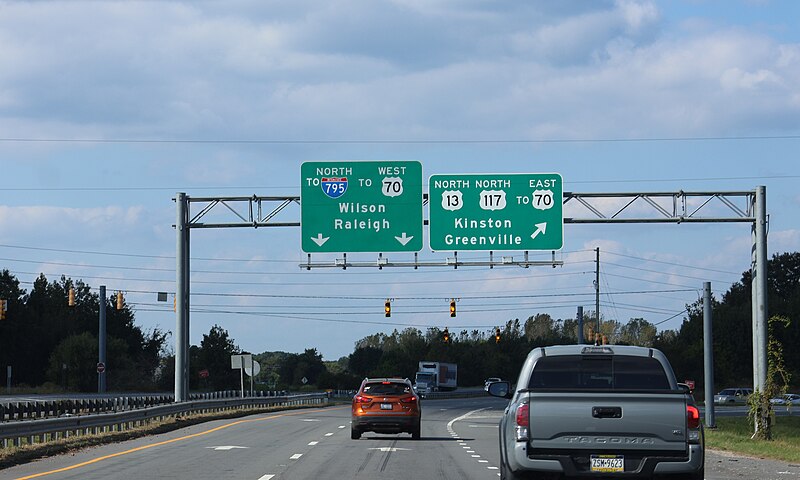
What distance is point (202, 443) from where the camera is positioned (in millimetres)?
29562

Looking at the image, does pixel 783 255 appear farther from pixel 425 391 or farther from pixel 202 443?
pixel 202 443

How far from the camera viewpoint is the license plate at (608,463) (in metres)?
12.1

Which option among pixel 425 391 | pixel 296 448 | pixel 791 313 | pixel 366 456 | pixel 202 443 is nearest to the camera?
pixel 366 456

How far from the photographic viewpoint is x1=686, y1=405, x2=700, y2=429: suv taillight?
12070mm

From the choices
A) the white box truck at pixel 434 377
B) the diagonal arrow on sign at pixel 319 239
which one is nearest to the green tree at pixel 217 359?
the white box truck at pixel 434 377

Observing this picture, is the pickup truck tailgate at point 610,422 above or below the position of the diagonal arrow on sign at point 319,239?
below

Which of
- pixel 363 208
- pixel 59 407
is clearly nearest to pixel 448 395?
pixel 363 208

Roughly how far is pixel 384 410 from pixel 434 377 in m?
90.0

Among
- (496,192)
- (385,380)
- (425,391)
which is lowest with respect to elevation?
(425,391)

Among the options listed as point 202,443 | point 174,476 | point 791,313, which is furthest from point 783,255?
point 174,476

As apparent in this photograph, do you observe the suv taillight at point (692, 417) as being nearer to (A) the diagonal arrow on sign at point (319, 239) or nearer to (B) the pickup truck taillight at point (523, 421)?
(B) the pickup truck taillight at point (523, 421)

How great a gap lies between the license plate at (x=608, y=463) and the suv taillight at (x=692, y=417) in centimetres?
77

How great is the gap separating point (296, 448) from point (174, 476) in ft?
26.4

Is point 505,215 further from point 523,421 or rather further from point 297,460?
point 523,421
